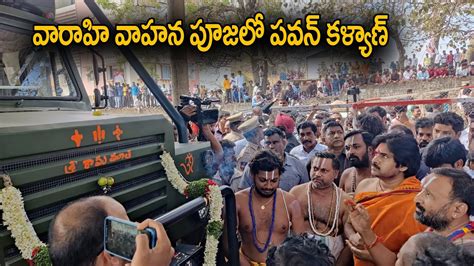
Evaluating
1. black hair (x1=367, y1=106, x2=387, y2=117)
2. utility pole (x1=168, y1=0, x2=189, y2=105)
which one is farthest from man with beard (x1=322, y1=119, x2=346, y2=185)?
utility pole (x1=168, y1=0, x2=189, y2=105)

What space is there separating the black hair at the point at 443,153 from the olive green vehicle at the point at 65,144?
76.2 inches

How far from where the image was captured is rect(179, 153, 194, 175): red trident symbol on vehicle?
3.12 meters

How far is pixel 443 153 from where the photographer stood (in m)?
3.38

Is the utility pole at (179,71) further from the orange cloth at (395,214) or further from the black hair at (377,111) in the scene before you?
the orange cloth at (395,214)

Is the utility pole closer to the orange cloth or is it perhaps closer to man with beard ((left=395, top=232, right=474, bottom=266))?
the orange cloth

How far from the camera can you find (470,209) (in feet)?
7.06

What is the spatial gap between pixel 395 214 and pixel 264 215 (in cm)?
98

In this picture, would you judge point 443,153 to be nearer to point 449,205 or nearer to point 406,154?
point 406,154

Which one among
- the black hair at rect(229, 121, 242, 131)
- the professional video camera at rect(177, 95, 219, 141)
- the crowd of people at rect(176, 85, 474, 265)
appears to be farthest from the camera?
the black hair at rect(229, 121, 242, 131)

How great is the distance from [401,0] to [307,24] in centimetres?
833

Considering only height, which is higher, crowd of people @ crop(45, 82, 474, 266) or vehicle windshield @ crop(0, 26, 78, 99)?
vehicle windshield @ crop(0, 26, 78, 99)

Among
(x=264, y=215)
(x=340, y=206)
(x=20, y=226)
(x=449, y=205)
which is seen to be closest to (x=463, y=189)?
(x=449, y=205)

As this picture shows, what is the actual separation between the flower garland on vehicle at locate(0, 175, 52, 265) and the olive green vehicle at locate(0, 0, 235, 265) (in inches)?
2.2

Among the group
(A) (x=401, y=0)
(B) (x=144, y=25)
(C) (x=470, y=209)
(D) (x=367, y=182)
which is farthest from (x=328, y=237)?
(A) (x=401, y=0)
